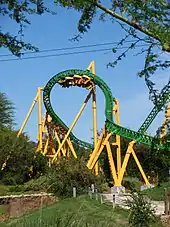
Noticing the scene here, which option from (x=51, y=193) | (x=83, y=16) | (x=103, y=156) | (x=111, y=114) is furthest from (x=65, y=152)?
(x=83, y=16)

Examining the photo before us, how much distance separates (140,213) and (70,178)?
1335 cm

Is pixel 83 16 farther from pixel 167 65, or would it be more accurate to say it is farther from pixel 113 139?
pixel 113 139

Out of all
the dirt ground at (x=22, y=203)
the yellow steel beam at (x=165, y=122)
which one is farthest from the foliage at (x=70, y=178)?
the yellow steel beam at (x=165, y=122)

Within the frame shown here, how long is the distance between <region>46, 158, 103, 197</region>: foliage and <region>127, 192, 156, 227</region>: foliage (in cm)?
1056

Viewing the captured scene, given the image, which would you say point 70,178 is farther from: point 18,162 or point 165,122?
point 165,122

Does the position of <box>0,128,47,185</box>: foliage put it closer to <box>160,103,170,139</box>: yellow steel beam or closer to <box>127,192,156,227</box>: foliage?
<box>127,192,156,227</box>: foliage

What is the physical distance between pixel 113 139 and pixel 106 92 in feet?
25.2

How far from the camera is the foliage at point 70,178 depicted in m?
24.9

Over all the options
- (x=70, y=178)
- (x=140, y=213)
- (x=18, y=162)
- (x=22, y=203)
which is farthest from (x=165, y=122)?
(x=18, y=162)

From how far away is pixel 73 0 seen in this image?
5648mm

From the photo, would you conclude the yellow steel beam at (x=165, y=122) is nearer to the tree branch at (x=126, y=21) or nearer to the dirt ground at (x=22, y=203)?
the tree branch at (x=126, y=21)

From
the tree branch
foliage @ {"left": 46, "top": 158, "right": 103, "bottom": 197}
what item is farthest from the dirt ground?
the tree branch

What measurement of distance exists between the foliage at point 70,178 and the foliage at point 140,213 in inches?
416

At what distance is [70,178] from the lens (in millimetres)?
26422
